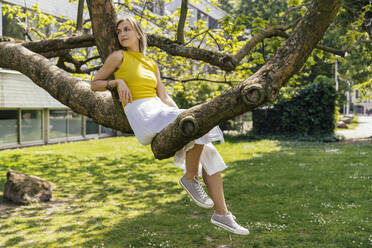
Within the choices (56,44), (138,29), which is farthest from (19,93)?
(138,29)

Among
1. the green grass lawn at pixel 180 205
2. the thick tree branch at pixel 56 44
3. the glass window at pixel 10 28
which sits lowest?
the green grass lawn at pixel 180 205

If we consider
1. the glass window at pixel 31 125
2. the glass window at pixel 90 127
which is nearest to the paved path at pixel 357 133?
the glass window at pixel 90 127

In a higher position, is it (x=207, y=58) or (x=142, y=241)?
(x=207, y=58)

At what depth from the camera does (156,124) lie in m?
3.27

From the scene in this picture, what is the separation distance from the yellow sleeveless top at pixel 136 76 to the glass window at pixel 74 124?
18.5 metres

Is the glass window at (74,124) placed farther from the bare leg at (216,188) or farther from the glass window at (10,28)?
the bare leg at (216,188)

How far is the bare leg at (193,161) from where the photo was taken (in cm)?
346

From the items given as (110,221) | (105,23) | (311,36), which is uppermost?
(105,23)

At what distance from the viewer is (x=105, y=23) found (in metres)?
3.48

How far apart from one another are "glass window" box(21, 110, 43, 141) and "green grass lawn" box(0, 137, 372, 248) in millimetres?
2765

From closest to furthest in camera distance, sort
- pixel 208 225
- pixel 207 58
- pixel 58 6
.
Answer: pixel 207 58 → pixel 208 225 → pixel 58 6

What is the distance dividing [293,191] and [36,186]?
6667mm

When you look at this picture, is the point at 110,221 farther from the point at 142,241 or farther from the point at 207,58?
the point at 207,58

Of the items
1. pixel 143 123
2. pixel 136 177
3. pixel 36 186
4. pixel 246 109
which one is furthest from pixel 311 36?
pixel 136 177
